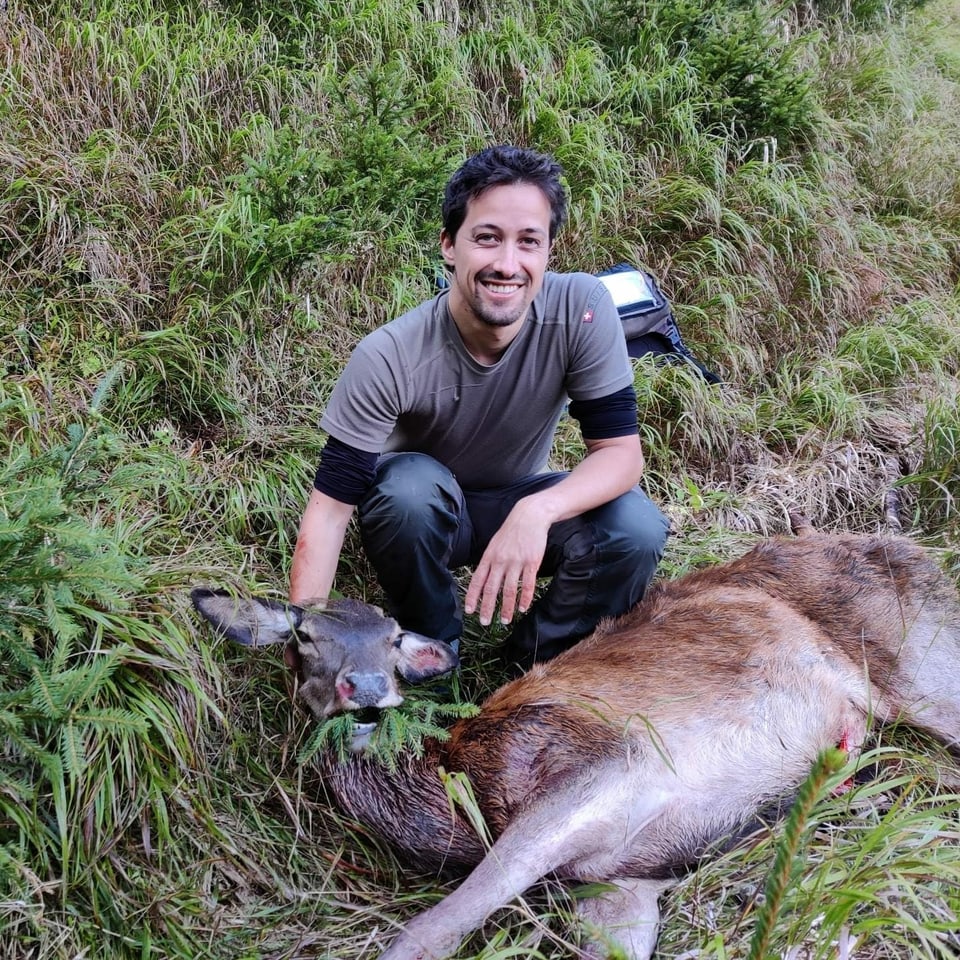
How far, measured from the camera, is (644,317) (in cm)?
535

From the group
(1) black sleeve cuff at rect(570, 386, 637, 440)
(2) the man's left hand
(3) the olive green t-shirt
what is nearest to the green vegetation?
(2) the man's left hand

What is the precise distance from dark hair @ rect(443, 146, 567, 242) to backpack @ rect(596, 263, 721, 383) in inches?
67.4

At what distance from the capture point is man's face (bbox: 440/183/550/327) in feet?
11.3

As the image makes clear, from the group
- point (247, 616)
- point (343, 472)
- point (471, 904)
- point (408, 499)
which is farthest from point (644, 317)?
point (471, 904)

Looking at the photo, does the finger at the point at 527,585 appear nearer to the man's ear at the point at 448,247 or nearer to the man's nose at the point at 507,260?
the man's nose at the point at 507,260

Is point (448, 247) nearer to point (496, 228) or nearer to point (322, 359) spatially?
point (496, 228)

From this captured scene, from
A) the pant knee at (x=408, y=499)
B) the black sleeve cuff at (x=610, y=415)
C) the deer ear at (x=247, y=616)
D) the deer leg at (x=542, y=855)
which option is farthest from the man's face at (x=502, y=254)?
the deer leg at (x=542, y=855)

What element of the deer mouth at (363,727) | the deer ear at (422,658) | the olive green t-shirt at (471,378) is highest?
the olive green t-shirt at (471,378)

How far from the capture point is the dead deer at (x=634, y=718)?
273cm

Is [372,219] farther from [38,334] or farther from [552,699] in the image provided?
[552,699]

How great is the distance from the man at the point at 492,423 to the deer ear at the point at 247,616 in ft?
0.85

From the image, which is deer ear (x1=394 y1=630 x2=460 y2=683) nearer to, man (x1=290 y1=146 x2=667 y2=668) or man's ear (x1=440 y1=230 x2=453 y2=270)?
man (x1=290 y1=146 x2=667 y2=668)

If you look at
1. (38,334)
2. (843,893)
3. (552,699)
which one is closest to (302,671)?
(552,699)

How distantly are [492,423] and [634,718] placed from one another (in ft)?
4.47
